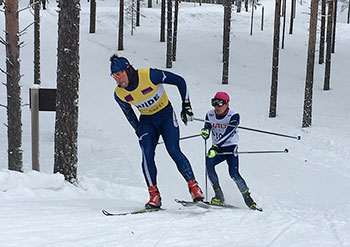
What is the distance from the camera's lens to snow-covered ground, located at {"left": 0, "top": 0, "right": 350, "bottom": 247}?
406cm

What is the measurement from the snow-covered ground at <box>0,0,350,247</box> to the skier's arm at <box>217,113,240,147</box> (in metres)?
1.12

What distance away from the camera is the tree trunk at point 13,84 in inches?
323

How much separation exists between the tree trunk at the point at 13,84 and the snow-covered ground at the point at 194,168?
1.06 m

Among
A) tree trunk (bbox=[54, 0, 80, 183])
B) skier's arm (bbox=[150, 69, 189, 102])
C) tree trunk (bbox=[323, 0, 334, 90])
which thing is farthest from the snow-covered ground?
skier's arm (bbox=[150, 69, 189, 102])

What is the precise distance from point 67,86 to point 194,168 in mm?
4436

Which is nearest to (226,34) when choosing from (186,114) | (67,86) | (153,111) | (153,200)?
(67,86)

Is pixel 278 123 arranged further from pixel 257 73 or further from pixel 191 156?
pixel 257 73

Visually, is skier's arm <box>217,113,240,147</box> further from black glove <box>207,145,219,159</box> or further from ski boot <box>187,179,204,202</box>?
ski boot <box>187,179,204,202</box>

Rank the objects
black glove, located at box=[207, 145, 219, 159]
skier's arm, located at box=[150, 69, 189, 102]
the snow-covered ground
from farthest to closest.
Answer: black glove, located at box=[207, 145, 219, 159]
skier's arm, located at box=[150, 69, 189, 102]
the snow-covered ground

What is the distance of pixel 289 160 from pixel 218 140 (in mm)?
4960

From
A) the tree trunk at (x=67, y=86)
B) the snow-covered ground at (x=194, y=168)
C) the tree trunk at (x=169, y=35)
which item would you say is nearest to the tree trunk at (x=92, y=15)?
the snow-covered ground at (x=194, y=168)

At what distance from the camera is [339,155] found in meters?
11.1

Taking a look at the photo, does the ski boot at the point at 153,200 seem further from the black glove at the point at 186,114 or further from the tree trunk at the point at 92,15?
the tree trunk at the point at 92,15

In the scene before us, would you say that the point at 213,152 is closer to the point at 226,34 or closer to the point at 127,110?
the point at 127,110
